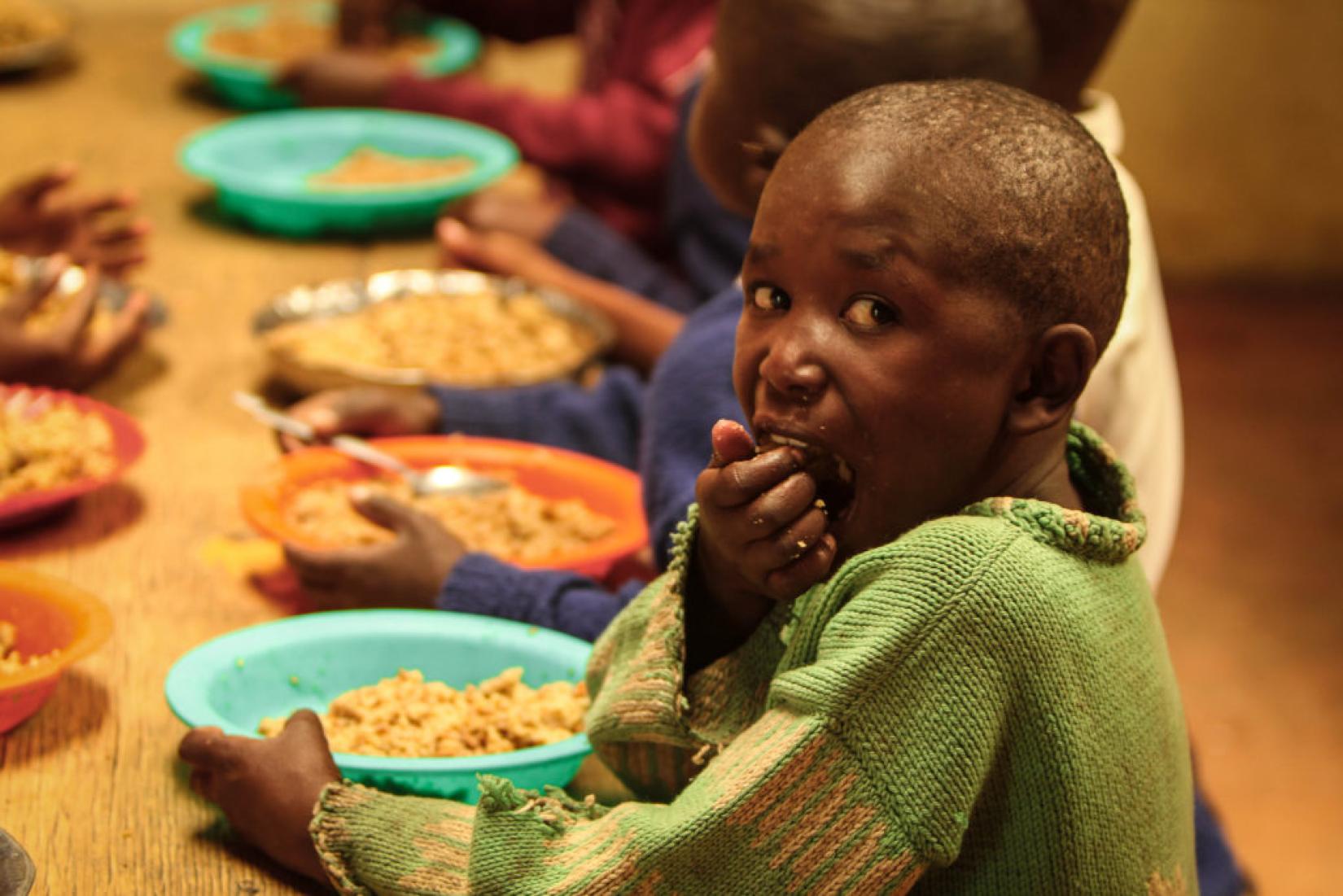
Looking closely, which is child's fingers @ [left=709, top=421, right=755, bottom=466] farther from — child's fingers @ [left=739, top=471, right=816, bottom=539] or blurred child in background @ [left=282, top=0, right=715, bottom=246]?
blurred child in background @ [left=282, top=0, right=715, bottom=246]

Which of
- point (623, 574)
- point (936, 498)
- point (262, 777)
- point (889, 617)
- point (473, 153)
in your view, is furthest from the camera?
point (473, 153)

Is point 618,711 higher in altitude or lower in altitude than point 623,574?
higher

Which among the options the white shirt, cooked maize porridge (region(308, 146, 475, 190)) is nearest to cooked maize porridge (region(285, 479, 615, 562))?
the white shirt

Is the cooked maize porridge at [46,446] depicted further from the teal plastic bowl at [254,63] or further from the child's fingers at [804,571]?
the teal plastic bowl at [254,63]

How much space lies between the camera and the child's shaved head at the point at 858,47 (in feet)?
4.87

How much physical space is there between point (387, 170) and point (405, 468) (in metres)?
1.14

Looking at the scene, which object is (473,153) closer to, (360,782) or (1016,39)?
(1016,39)

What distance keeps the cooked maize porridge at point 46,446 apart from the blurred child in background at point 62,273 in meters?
0.18

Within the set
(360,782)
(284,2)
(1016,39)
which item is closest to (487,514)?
(360,782)

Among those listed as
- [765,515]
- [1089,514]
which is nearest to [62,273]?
[765,515]

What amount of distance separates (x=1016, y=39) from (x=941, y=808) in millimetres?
918

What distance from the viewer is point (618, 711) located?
44.3 inches

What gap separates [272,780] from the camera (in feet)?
3.74

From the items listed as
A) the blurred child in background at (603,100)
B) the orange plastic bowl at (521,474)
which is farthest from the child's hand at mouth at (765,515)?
the blurred child in background at (603,100)
